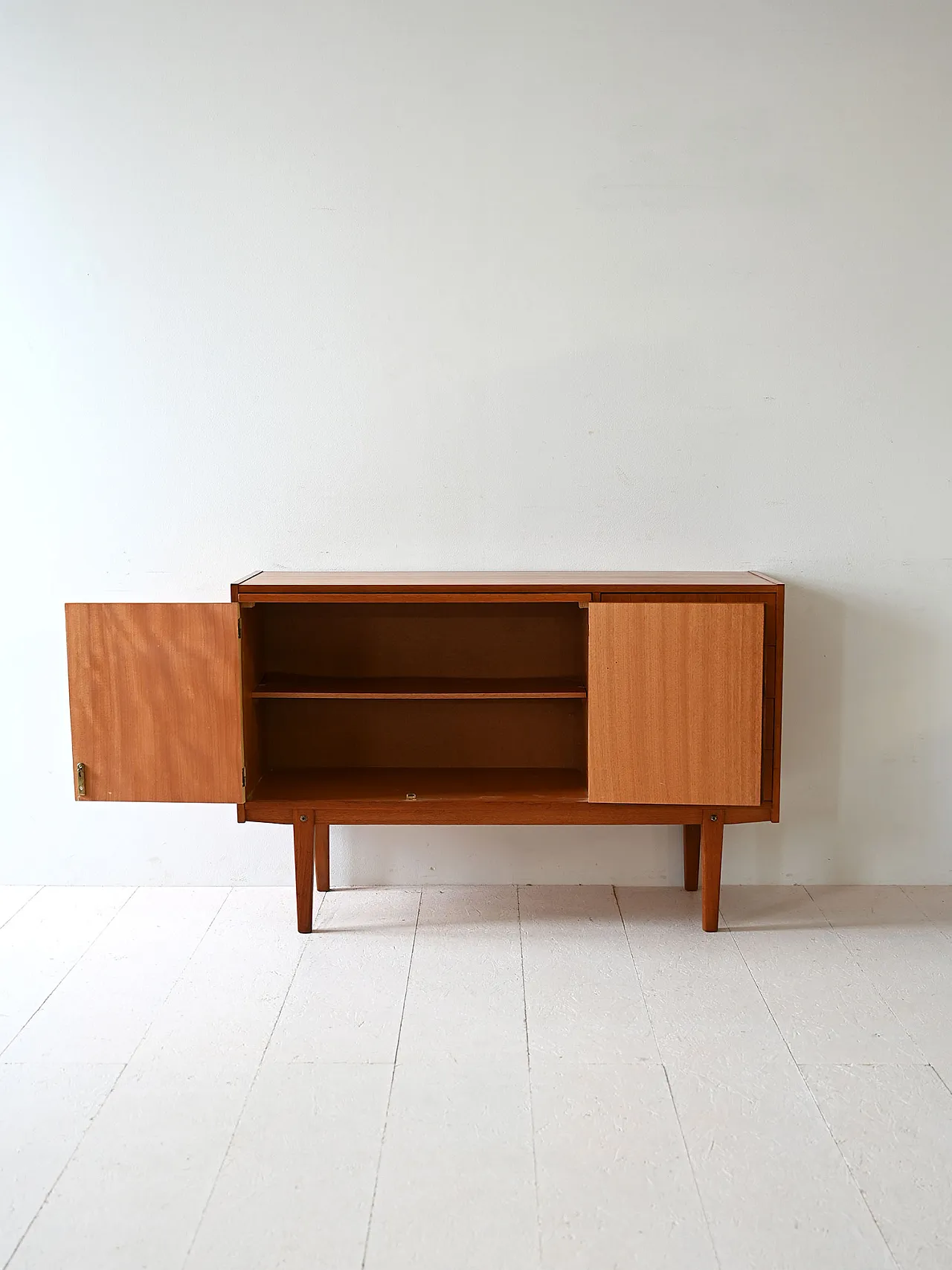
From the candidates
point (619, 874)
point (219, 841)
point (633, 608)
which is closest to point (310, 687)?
point (219, 841)

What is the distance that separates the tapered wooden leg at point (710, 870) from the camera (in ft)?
8.68

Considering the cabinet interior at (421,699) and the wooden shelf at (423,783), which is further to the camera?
the cabinet interior at (421,699)

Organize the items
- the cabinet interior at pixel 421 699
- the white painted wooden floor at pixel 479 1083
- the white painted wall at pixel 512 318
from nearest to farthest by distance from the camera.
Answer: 1. the white painted wooden floor at pixel 479 1083
2. the white painted wall at pixel 512 318
3. the cabinet interior at pixel 421 699

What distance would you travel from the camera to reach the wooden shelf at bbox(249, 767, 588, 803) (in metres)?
2.64

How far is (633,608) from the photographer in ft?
8.18

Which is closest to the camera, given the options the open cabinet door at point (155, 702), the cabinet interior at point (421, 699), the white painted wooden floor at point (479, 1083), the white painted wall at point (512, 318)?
the white painted wooden floor at point (479, 1083)

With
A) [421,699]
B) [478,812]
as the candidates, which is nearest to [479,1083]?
[478,812]

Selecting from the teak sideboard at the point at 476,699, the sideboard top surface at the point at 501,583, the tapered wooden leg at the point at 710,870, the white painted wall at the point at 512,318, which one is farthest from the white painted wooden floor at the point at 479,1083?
the sideboard top surface at the point at 501,583

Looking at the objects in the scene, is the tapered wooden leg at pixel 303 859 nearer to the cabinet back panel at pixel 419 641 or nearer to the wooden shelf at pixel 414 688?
the wooden shelf at pixel 414 688

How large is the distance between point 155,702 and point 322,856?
0.69 metres

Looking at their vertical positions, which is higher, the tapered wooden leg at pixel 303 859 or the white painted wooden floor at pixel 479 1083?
the tapered wooden leg at pixel 303 859

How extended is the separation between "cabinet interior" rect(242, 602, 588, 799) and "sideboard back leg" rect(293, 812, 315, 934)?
19cm

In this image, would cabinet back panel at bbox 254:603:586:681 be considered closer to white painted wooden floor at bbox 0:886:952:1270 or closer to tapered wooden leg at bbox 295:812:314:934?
tapered wooden leg at bbox 295:812:314:934

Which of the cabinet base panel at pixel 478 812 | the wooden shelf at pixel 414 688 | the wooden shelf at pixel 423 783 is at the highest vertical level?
the wooden shelf at pixel 414 688
